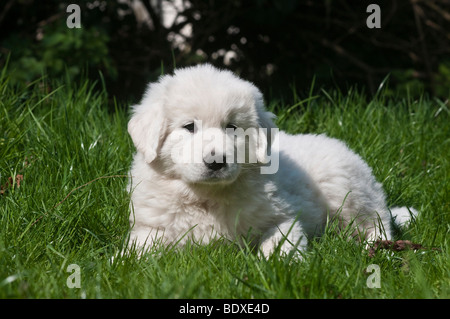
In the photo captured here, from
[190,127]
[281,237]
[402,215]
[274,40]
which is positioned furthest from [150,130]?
[274,40]

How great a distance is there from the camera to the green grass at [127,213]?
2.44 metres

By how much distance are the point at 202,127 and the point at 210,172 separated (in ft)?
0.82

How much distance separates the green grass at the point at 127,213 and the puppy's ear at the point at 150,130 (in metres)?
0.43

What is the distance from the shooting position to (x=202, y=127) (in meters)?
2.99

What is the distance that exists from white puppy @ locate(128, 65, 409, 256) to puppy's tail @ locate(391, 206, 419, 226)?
1.70ft

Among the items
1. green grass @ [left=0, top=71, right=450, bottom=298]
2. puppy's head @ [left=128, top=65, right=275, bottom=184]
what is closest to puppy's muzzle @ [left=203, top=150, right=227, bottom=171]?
puppy's head @ [left=128, top=65, right=275, bottom=184]

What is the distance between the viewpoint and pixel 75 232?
10.4 ft

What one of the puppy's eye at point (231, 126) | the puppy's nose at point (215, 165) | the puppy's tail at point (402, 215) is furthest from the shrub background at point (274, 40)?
the puppy's nose at point (215, 165)

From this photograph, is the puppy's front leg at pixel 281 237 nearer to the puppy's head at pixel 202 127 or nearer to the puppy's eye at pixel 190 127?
the puppy's head at pixel 202 127

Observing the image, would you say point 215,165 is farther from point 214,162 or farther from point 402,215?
point 402,215

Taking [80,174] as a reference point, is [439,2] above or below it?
above
